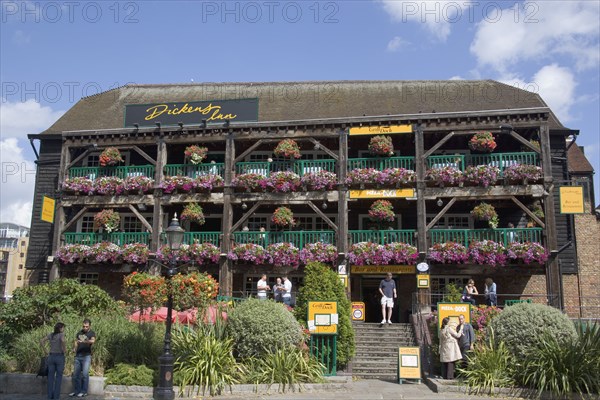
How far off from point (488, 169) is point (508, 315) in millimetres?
9421

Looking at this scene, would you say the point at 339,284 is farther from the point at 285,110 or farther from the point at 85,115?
the point at 85,115

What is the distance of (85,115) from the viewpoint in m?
27.0

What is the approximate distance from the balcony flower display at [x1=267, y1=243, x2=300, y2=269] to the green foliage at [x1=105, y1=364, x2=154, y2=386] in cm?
963

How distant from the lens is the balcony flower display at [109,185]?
23347 mm

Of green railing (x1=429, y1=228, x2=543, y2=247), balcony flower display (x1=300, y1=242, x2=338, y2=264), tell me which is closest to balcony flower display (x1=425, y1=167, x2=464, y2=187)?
green railing (x1=429, y1=228, x2=543, y2=247)

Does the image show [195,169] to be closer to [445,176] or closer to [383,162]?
[383,162]

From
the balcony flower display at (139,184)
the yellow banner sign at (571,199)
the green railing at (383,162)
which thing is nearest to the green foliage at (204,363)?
the green railing at (383,162)

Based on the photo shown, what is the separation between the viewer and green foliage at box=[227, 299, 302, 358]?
1234 centimetres

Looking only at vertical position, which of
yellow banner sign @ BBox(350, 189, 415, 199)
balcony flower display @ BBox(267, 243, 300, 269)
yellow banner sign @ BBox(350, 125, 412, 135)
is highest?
yellow banner sign @ BBox(350, 125, 412, 135)

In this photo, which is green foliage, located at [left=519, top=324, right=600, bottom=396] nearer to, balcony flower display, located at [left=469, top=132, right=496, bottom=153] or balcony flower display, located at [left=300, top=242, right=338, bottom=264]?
balcony flower display, located at [left=300, top=242, right=338, bottom=264]

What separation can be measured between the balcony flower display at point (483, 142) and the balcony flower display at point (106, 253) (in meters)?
14.3

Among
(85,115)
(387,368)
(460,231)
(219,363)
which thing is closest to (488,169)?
(460,231)

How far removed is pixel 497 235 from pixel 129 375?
1408 centimetres

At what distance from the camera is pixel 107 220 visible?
23000 millimetres
